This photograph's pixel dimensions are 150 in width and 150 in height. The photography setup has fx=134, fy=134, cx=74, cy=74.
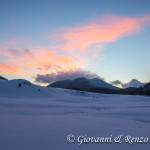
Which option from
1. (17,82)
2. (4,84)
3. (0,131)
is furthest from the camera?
(17,82)

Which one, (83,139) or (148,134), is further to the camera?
(148,134)

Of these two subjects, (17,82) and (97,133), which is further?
(17,82)

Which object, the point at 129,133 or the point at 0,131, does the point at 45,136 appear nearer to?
the point at 0,131

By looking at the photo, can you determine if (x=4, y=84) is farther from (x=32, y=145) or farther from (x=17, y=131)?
(x=32, y=145)

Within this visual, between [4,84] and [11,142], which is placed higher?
[4,84]

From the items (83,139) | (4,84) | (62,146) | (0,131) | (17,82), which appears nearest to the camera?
(62,146)

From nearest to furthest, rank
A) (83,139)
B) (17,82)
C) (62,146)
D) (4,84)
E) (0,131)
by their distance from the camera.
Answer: (62,146)
(83,139)
(0,131)
(4,84)
(17,82)

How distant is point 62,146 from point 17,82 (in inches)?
795

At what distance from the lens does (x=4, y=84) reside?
1972 centimetres

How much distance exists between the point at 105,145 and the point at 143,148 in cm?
90

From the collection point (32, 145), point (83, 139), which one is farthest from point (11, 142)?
point (83, 139)

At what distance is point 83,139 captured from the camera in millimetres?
3734

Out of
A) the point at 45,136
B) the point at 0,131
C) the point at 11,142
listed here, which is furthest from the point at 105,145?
the point at 0,131

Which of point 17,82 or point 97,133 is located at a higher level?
point 17,82
